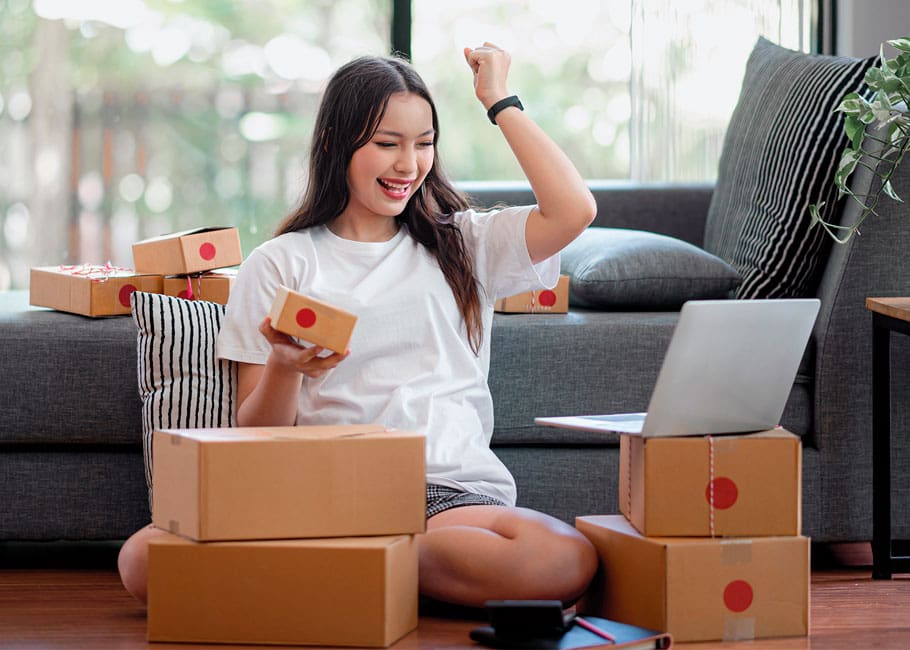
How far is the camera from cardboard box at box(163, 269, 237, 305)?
228 centimetres

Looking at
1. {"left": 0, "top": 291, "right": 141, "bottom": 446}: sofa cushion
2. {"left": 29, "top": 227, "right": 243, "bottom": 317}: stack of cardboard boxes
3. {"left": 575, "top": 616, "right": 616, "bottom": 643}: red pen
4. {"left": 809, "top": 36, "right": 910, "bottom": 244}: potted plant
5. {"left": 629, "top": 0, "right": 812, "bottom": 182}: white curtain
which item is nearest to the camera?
{"left": 575, "top": 616, "right": 616, "bottom": 643}: red pen

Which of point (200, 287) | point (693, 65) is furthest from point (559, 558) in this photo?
point (693, 65)

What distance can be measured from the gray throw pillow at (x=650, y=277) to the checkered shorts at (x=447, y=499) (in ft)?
2.05

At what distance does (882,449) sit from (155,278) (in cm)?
132

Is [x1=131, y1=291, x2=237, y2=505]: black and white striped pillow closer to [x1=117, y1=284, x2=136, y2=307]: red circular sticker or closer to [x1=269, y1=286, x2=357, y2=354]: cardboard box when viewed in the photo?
[x1=117, y1=284, x2=136, y2=307]: red circular sticker

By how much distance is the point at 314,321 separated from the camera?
5.22 feet

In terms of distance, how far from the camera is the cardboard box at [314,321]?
158 centimetres

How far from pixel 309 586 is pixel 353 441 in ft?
0.64

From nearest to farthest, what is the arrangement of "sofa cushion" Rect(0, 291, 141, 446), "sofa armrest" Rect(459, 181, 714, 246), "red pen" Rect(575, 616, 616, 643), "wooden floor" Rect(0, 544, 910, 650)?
"red pen" Rect(575, 616, 616, 643) → "wooden floor" Rect(0, 544, 910, 650) → "sofa cushion" Rect(0, 291, 141, 446) → "sofa armrest" Rect(459, 181, 714, 246)

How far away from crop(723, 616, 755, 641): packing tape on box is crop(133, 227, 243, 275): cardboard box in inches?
43.7

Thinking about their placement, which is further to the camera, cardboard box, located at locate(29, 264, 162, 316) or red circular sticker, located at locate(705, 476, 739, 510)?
cardboard box, located at locate(29, 264, 162, 316)

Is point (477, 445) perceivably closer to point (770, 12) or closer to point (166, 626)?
point (166, 626)

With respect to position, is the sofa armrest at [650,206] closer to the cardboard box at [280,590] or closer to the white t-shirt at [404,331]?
the white t-shirt at [404,331]

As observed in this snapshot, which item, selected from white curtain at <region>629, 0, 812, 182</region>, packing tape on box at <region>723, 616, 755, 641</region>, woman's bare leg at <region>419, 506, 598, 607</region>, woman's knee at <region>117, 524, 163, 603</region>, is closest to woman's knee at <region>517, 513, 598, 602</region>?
woman's bare leg at <region>419, 506, 598, 607</region>
